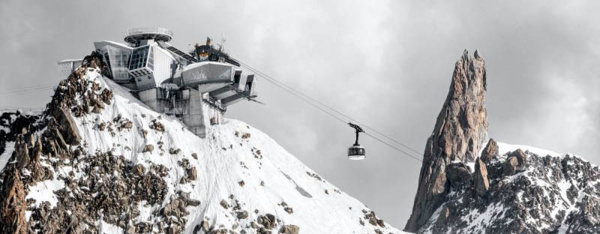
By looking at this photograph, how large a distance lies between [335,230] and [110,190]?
150ft

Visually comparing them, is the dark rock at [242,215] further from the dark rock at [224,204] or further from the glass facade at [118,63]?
the glass facade at [118,63]

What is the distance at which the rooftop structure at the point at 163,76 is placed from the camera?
614ft

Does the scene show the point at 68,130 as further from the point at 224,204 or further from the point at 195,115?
the point at 224,204

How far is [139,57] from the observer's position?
186625 mm

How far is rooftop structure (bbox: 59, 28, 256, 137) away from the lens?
187000mm

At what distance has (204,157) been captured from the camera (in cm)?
18362

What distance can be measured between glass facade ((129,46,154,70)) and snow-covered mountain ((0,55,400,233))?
5.23m

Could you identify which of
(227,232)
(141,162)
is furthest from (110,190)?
(227,232)

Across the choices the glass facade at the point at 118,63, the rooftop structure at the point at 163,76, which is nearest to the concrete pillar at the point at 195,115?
the rooftop structure at the point at 163,76

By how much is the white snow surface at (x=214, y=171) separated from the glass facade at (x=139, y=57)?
524 cm

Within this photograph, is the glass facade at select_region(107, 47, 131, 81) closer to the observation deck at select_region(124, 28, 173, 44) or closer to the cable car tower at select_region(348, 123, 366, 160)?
the observation deck at select_region(124, 28, 173, 44)

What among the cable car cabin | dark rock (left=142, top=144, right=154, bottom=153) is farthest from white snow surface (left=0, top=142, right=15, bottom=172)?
the cable car cabin

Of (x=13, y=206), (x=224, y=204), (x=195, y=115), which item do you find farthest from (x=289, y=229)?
(x=13, y=206)

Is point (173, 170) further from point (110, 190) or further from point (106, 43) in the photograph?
point (106, 43)
